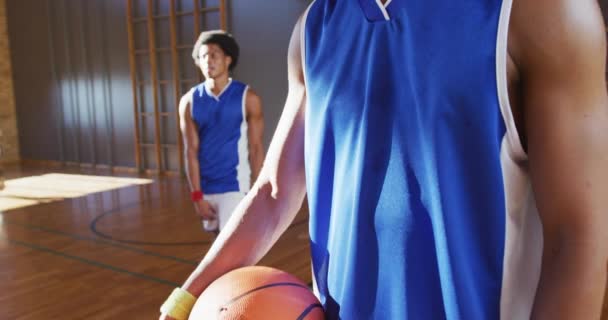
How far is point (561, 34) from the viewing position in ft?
1.61

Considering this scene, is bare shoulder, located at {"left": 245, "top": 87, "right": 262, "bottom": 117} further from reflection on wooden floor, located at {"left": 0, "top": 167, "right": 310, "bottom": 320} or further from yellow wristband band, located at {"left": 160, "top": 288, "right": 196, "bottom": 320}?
yellow wristband band, located at {"left": 160, "top": 288, "right": 196, "bottom": 320}

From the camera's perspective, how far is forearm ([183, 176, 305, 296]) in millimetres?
805

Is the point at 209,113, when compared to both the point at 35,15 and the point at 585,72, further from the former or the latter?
the point at 35,15

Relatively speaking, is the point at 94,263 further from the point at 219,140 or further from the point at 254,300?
the point at 254,300

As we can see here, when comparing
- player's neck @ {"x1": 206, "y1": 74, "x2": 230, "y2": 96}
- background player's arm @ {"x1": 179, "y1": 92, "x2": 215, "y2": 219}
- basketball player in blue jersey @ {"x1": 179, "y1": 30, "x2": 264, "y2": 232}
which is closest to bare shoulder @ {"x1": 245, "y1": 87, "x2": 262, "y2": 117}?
basketball player in blue jersey @ {"x1": 179, "y1": 30, "x2": 264, "y2": 232}

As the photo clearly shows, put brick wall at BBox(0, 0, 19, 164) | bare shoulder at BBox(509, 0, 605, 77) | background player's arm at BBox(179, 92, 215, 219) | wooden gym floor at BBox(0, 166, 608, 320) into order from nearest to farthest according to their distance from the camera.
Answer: bare shoulder at BBox(509, 0, 605, 77) → wooden gym floor at BBox(0, 166, 608, 320) → background player's arm at BBox(179, 92, 215, 219) → brick wall at BBox(0, 0, 19, 164)

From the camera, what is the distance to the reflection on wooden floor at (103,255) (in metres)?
3.11

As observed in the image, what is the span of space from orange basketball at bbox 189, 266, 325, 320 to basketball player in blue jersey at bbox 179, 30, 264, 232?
101 inches

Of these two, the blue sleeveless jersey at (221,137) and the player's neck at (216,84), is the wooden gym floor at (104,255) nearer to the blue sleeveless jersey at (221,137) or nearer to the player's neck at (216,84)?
the blue sleeveless jersey at (221,137)

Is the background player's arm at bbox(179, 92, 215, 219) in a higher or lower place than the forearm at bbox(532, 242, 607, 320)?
lower

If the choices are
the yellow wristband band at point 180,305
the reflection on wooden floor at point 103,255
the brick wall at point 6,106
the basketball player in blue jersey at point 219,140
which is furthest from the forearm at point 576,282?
the brick wall at point 6,106

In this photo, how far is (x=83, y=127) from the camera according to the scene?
923cm

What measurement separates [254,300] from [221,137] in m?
2.72

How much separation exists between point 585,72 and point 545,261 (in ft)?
0.62
